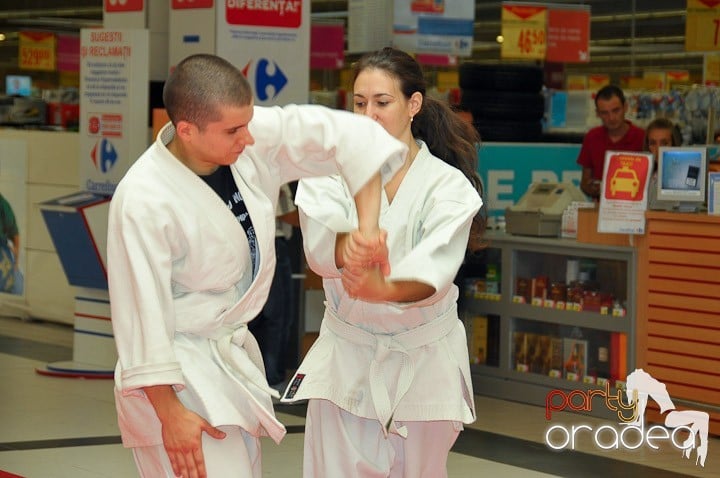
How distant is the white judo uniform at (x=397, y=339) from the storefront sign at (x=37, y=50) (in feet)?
55.5

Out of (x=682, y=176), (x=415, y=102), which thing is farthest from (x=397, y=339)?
(x=682, y=176)

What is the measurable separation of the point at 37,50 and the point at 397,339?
17381 mm

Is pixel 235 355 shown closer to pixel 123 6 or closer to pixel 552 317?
pixel 552 317

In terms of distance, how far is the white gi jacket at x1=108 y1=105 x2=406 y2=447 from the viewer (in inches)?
116

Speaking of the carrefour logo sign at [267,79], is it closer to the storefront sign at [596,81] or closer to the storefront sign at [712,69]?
the storefront sign at [712,69]

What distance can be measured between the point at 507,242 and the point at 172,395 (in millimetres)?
5700

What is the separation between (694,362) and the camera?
7.42 meters

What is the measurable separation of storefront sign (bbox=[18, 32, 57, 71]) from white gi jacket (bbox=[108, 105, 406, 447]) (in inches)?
688

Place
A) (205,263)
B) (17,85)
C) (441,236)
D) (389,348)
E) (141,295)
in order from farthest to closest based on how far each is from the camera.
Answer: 1. (17,85)
2. (389,348)
3. (441,236)
4. (205,263)
5. (141,295)

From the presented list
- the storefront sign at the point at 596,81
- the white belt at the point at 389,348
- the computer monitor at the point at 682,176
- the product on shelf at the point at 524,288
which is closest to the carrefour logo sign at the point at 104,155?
the product on shelf at the point at 524,288

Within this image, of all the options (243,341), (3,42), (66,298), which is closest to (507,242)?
(66,298)

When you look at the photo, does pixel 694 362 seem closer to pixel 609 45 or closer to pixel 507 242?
pixel 507 242

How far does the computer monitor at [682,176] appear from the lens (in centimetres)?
739

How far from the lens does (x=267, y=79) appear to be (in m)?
8.67
